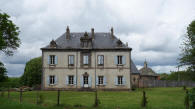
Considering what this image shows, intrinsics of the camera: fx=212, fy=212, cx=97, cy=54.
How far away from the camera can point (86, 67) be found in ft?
103

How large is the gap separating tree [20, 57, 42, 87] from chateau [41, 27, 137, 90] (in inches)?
691

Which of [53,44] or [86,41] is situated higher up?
[86,41]

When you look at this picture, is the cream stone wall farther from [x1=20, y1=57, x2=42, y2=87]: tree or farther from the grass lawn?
[x1=20, y1=57, x2=42, y2=87]: tree

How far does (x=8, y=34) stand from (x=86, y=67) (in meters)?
11.6

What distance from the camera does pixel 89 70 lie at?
31.2 metres

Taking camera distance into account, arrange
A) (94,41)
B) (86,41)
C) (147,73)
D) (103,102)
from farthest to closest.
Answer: (147,73), (94,41), (86,41), (103,102)

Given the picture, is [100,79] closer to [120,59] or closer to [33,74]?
[120,59]

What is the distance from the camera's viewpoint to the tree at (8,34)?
78.5 feet

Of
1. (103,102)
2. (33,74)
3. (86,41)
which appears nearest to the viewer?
(103,102)

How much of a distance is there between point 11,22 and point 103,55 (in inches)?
525

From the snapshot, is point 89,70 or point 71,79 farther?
point 71,79

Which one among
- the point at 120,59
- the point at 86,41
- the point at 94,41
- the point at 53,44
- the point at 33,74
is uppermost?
the point at 94,41

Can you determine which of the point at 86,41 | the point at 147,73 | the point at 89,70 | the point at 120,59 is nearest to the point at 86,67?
the point at 89,70

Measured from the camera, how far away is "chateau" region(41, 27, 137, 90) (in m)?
31.2
